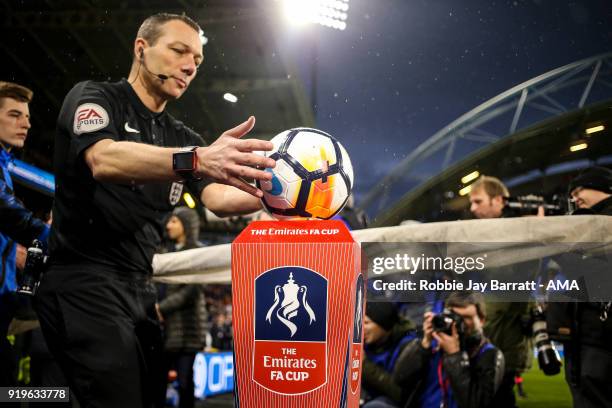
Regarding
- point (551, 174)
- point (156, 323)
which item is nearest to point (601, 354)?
point (551, 174)

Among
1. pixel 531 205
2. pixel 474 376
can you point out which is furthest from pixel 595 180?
pixel 474 376

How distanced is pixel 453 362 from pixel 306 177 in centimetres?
127

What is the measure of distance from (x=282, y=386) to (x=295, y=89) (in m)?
2.51

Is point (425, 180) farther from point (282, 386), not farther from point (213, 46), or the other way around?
point (282, 386)

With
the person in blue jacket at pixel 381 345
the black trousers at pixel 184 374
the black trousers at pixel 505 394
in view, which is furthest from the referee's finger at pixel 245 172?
the black trousers at pixel 184 374

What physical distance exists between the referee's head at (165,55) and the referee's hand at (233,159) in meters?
0.64

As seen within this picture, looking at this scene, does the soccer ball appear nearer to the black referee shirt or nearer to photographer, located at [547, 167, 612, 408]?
the black referee shirt

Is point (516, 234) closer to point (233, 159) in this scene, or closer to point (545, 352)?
point (545, 352)

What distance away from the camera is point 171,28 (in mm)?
1931

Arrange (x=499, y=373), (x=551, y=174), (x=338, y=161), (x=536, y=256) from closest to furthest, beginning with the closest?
(x=338, y=161) → (x=536, y=256) → (x=499, y=373) → (x=551, y=174)

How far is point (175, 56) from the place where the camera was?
75.8 inches

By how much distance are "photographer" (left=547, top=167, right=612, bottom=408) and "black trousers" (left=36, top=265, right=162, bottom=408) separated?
60.5 inches

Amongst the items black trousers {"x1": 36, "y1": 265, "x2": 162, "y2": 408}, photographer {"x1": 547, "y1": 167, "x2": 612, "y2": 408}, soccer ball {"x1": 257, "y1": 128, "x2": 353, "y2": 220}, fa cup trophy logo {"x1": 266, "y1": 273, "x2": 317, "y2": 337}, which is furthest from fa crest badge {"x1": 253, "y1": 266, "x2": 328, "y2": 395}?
photographer {"x1": 547, "y1": 167, "x2": 612, "y2": 408}

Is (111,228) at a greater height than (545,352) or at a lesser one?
greater
